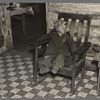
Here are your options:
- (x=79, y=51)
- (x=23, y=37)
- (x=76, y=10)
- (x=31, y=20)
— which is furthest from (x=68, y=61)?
(x=31, y=20)

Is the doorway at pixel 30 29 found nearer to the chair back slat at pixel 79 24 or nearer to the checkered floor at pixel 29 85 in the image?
the checkered floor at pixel 29 85

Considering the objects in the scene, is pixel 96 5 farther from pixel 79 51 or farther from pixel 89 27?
pixel 79 51

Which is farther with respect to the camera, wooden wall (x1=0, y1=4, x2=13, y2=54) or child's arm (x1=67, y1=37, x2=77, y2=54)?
wooden wall (x1=0, y1=4, x2=13, y2=54)

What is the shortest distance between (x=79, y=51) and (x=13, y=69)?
63.5 inches

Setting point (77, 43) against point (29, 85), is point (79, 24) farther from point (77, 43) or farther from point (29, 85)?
point (29, 85)

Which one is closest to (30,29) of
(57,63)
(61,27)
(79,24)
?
(79,24)

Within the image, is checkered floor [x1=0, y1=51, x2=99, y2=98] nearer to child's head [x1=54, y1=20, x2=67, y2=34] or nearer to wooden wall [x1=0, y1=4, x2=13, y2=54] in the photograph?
wooden wall [x1=0, y1=4, x2=13, y2=54]

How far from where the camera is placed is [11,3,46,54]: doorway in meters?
5.67

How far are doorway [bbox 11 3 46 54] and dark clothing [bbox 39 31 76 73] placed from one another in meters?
1.84

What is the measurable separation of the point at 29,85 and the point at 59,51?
0.80 m

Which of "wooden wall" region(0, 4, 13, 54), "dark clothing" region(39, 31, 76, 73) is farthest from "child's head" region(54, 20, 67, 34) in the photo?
"wooden wall" region(0, 4, 13, 54)

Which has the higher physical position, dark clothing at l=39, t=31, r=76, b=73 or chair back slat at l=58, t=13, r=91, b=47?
chair back slat at l=58, t=13, r=91, b=47

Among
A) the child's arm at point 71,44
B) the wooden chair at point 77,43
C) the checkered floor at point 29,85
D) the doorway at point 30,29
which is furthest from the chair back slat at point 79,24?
the doorway at point 30,29

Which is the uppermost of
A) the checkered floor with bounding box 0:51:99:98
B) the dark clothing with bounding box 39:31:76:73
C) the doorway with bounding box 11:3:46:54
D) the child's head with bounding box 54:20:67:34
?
the child's head with bounding box 54:20:67:34
